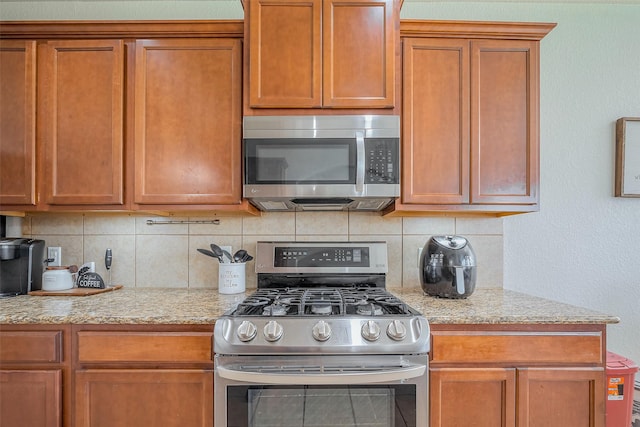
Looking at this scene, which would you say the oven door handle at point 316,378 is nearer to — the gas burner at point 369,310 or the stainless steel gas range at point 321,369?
the stainless steel gas range at point 321,369

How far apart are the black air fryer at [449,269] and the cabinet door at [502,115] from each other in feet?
0.83

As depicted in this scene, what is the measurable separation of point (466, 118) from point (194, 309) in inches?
59.9

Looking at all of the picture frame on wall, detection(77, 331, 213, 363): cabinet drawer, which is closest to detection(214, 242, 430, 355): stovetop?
detection(77, 331, 213, 363): cabinet drawer

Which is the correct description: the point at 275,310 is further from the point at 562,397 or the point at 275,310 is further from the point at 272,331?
the point at 562,397

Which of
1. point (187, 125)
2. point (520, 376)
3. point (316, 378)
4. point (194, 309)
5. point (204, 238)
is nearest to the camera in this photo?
point (316, 378)

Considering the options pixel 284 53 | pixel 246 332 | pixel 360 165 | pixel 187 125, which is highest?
pixel 284 53

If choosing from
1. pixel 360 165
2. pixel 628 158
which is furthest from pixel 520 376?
pixel 628 158

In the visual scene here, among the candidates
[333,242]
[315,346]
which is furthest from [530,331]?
[333,242]

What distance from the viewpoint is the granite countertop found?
1370 mm

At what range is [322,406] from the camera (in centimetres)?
132

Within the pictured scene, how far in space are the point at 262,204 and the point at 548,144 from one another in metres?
1.70

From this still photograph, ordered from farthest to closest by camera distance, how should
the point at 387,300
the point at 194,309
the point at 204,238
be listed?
the point at 204,238, the point at 387,300, the point at 194,309

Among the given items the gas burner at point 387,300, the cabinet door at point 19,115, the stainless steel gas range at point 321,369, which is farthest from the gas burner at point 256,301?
the cabinet door at point 19,115

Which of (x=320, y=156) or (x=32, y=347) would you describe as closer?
(x=32, y=347)
